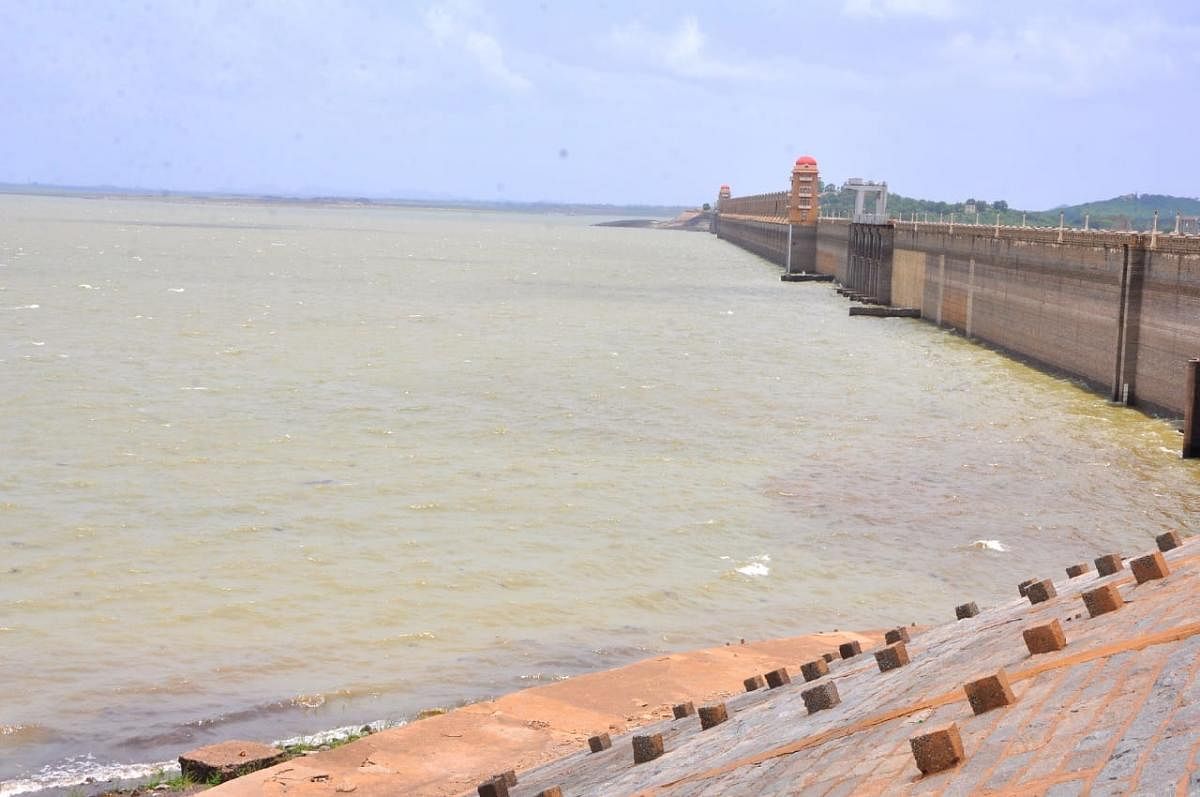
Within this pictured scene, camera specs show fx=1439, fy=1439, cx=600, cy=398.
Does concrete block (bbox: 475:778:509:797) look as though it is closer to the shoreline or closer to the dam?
the shoreline

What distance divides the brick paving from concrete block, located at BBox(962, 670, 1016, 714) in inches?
1.6

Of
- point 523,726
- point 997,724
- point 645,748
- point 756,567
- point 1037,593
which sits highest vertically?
point 997,724

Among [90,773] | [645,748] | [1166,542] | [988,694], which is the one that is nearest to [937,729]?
[988,694]

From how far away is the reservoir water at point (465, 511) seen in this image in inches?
617

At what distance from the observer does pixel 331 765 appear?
38.2 feet

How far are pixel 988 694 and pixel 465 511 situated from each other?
1788 centimetres

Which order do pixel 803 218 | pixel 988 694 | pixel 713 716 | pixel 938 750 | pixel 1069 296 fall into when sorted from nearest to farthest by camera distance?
pixel 938 750
pixel 988 694
pixel 713 716
pixel 1069 296
pixel 803 218

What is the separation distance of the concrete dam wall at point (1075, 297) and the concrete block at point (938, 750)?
2841 cm

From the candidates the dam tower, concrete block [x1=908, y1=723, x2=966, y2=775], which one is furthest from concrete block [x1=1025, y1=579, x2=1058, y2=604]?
the dam tower

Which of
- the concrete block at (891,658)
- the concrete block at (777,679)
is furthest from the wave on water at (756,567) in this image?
the concrete block at (891,658)

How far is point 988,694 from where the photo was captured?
233 inches

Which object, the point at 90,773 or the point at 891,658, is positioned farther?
the point at 90,773

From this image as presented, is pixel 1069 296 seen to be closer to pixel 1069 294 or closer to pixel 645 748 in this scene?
pixel 1069 294

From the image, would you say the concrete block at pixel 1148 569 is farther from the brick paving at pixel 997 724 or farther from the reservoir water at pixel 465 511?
the reservoir water at pixel 465 511
